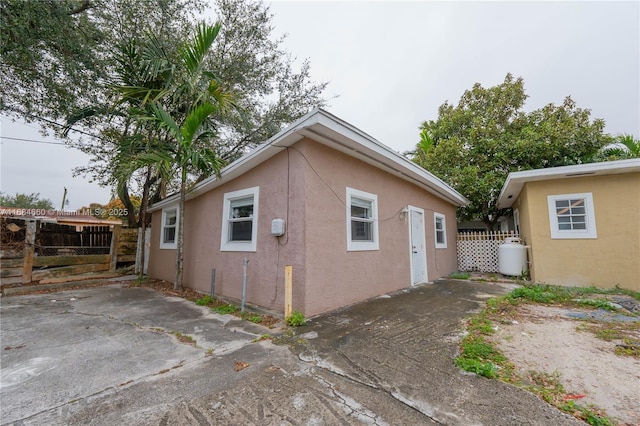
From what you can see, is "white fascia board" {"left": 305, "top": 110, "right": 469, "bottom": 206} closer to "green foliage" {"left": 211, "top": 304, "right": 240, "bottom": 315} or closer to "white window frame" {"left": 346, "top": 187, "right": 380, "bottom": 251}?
"white window frame" {"left": 346, "top": 187, "right": 380, "bottom": 251}

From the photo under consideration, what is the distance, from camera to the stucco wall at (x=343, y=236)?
430 centimetres

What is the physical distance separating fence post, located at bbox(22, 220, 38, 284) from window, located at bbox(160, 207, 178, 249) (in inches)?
110

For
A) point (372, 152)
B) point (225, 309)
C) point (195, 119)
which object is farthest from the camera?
point (372, 152)

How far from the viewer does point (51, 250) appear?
6.85 metres

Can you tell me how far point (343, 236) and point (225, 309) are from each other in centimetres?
261

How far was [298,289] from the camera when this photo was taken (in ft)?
13.4

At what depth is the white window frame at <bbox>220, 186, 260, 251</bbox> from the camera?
4949mm

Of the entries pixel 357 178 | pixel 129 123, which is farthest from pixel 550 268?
pixel 129 123

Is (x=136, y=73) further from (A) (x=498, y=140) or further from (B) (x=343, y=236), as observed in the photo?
(A) (x=498, y=140)

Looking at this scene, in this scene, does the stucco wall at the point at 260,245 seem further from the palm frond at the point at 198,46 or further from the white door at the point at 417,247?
the white door at the point at 417,247

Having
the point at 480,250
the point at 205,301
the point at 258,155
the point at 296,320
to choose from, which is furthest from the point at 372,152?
the point at 480,250

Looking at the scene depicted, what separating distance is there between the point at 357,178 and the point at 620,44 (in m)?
11.5

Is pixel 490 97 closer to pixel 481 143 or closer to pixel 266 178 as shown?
pixel 481 143

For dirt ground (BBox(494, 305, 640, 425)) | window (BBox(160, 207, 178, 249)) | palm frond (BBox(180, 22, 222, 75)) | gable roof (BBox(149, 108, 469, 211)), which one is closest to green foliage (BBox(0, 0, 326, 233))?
palm frond (BBox(180, 22, 222, 75))
